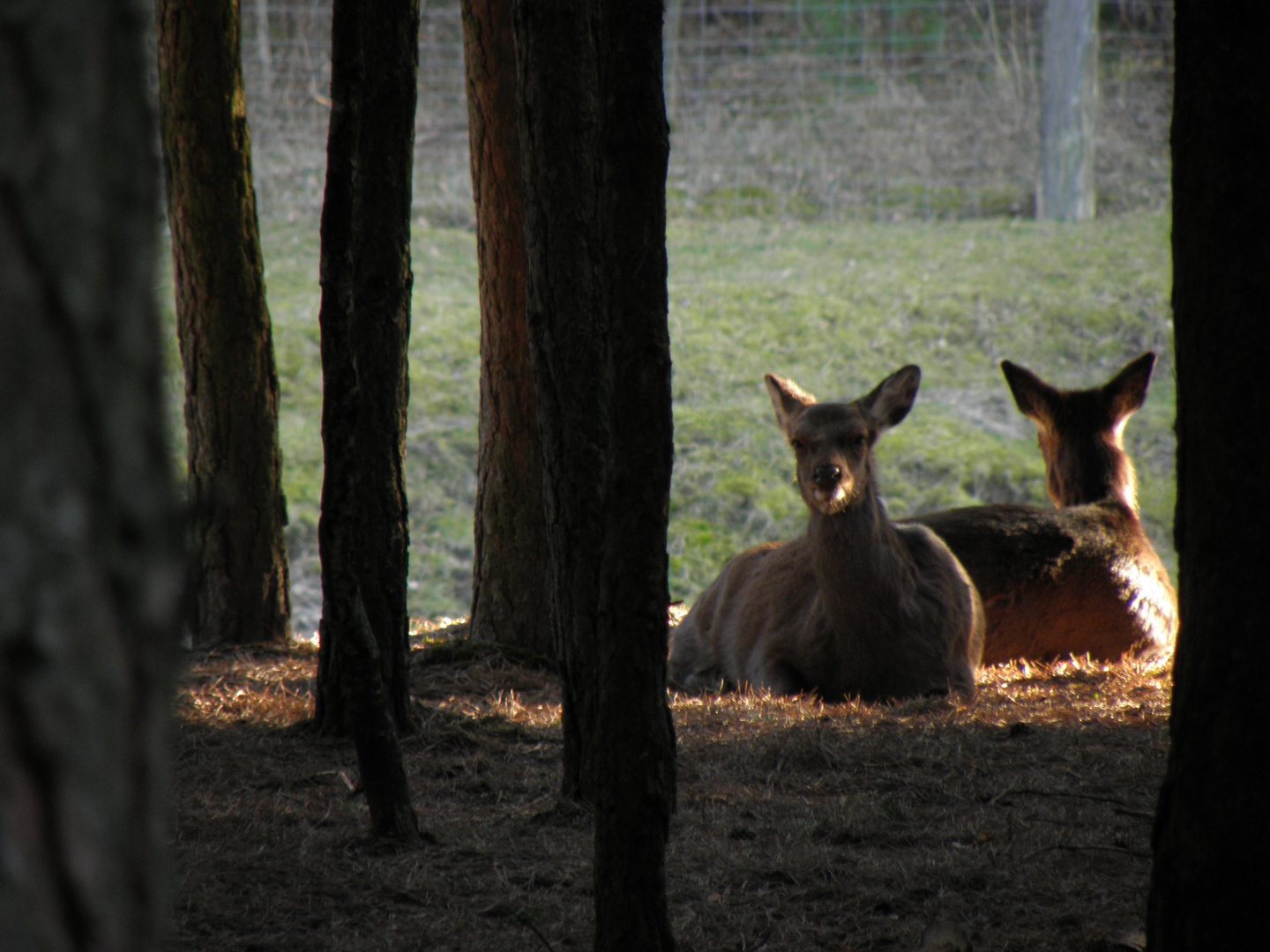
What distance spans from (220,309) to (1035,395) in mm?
5164

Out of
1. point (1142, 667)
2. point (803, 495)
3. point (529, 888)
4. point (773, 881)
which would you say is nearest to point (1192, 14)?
point (773, 881)

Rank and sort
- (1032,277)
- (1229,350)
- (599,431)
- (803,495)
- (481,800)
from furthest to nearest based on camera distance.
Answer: (1032,277)
(803,495)
(481,800)
(599,431)
(1229,350)

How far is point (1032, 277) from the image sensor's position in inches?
602

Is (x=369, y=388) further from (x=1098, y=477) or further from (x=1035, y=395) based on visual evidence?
(x=1098, y=477)

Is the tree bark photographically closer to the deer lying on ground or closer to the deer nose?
the deer nose

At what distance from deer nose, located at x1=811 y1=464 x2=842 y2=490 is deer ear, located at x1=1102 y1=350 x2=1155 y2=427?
266cm

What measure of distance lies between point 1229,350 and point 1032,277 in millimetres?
13583

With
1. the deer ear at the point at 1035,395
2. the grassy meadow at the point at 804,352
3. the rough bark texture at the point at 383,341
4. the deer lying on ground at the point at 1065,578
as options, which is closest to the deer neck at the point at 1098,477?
the deer lying on ground at the point at 1065,578

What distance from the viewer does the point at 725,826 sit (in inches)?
158

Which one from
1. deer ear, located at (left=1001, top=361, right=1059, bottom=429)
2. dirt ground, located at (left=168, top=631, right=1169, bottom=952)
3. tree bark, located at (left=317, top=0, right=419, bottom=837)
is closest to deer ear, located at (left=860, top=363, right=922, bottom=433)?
deer ear, located at (left=1001, top=361, right=1059, bottom=429)

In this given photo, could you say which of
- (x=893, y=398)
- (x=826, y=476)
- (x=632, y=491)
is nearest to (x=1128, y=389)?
(x=893, y=398)

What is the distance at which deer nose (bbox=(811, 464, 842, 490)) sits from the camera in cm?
627

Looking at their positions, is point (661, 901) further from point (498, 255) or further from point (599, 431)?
point (498, 255)

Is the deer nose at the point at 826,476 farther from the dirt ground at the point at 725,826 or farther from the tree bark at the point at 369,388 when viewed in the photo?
the tree bark at the point at 369,388
